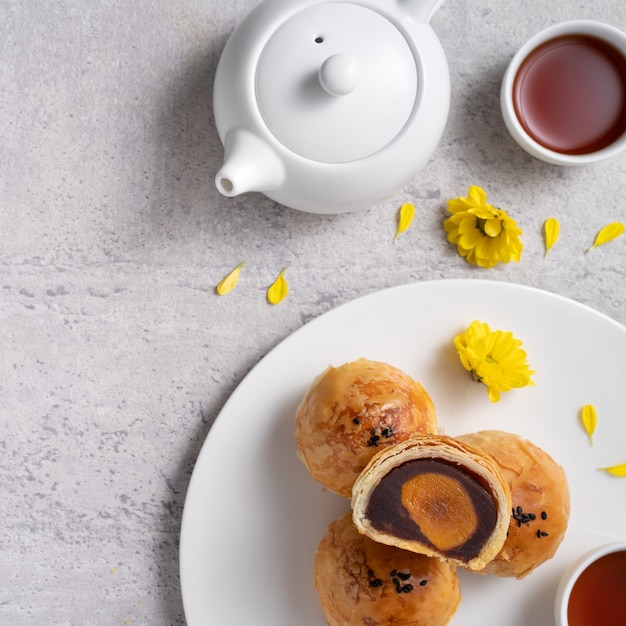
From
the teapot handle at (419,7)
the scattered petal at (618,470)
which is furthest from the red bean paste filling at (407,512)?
the teapot handle at (419,7)

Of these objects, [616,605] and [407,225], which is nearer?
[616,605]

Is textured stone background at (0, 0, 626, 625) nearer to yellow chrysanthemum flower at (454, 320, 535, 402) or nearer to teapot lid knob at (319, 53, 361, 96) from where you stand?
yellow chrysanthemum flower at (454, 320, 535, 402)

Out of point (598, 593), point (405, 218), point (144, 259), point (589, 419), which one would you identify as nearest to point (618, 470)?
point (589, 419)

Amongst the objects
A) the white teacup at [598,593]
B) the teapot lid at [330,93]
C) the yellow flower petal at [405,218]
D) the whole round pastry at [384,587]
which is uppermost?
the teapot lid at [330,93]

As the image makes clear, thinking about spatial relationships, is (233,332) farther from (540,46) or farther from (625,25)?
(625,25)

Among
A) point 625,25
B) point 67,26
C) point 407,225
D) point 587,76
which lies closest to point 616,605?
point 407,225

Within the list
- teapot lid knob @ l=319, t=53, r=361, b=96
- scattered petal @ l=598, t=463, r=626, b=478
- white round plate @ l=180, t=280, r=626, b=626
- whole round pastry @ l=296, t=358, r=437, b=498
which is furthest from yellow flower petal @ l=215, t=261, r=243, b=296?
scattered petal @ l=598, t=463, r=626, b=478

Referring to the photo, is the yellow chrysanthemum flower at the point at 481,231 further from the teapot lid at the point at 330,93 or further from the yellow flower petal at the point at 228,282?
the yellow flower petal at the point at 228,282
